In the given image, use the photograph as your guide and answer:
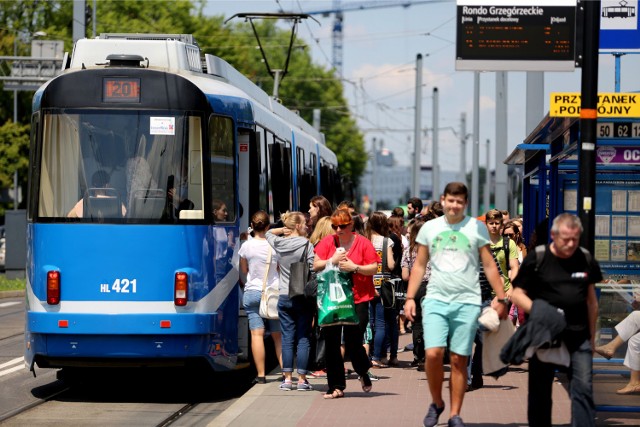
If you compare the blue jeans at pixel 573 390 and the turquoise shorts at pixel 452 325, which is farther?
the turquoise shorts at pixel 452 325

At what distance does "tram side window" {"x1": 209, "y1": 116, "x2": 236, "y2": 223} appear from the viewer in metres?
11.8

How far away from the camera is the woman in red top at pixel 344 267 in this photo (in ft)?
35.6

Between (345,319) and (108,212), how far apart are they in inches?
91.8

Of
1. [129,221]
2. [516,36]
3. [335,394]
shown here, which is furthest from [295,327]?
[516,36]

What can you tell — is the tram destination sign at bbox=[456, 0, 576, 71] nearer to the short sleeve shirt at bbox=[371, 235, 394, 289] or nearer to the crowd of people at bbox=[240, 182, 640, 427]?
the crowd of people at bbox=[240, 182, 640, 427]

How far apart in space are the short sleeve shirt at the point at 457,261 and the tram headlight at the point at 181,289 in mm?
3073

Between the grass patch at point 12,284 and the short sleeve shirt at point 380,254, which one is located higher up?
the short sleeve shirt at point 380,254

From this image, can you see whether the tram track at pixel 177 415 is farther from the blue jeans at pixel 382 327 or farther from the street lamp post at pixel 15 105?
the street lamp post at pixel 15 105

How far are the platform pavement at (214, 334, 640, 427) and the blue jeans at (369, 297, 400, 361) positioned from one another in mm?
983

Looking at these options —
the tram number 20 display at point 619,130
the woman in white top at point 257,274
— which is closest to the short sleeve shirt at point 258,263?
the woman in white top at point 257,274

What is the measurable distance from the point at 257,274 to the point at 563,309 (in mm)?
4817

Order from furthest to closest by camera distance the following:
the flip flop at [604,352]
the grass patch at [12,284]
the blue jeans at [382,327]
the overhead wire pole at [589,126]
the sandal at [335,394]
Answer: the grass patch at [12,284], the blue jeans at [382,327], the sandal at [335,394], the flip flop at [604,352], the overhead wire pole at [589,126]

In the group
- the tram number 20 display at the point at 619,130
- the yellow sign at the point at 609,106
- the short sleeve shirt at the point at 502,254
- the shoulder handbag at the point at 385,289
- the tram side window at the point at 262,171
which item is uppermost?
the yellow sign at the point at 609,106

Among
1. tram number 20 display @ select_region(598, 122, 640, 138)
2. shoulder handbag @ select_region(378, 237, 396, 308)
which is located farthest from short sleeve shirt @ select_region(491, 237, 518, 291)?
tram number 20 display @ select_region(598, 122, 640, 138)
